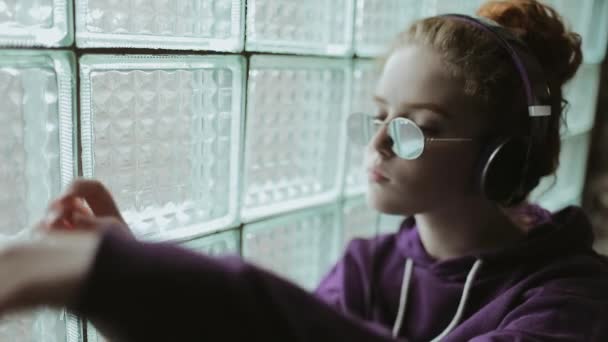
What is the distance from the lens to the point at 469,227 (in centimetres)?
76

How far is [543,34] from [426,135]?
0.23 meters

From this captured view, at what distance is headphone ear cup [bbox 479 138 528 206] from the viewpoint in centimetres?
66

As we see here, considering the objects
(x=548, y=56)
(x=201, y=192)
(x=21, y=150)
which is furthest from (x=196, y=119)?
(x=548, y=56)

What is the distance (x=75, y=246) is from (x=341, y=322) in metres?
0.19

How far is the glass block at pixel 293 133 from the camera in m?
0.83

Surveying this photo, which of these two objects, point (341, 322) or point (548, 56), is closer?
point (341, 322)

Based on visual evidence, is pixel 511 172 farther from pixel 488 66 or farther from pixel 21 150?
pixel 21 150

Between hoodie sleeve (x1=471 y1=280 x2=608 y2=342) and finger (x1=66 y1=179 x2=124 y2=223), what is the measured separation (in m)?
0.39

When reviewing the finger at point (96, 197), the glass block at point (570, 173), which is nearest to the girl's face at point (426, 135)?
the finger at point (96, 197)

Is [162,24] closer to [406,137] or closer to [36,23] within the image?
[36,23]

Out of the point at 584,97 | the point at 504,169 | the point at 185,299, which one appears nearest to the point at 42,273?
the point at 185,299

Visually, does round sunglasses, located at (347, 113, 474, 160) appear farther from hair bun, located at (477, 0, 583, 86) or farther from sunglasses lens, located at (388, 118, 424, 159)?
hair bun, located at (477, 0, 583, 86)

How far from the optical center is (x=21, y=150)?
1.94 ft

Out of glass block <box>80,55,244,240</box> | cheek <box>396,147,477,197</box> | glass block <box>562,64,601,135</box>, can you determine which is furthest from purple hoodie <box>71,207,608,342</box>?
glass block <box>562,64,601,135</box>
